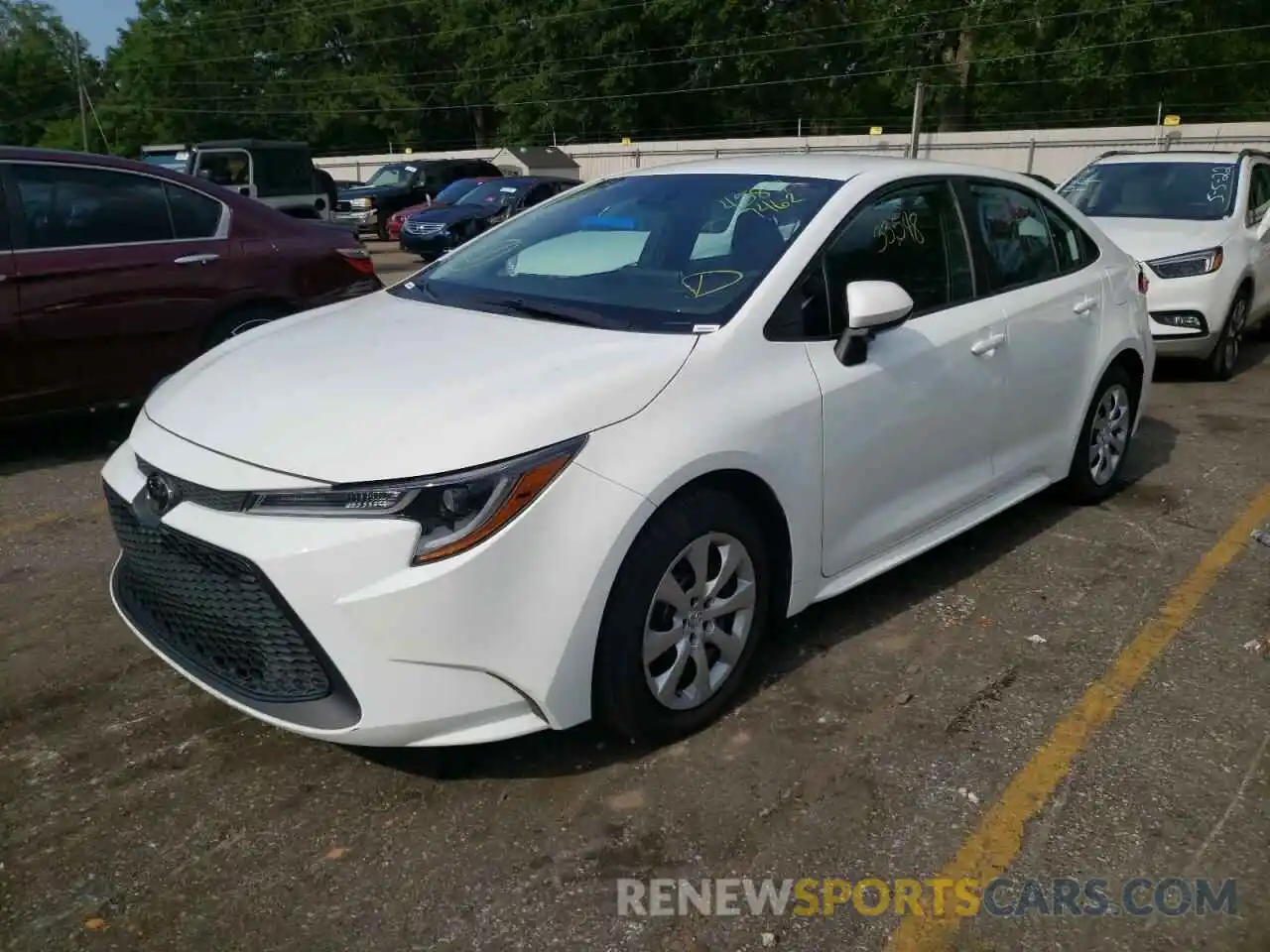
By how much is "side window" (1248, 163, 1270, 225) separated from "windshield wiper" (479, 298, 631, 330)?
285 inches

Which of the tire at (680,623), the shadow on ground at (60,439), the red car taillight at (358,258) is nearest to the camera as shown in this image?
the tire at (680,623)

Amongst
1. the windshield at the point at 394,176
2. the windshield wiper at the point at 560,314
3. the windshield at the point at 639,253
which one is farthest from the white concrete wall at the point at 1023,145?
the windshield wiper at the point at 560,314

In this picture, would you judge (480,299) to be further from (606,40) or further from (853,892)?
(606,40)

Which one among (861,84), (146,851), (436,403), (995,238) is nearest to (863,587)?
(995,238)

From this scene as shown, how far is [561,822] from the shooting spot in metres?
2.86

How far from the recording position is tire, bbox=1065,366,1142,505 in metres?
5.03

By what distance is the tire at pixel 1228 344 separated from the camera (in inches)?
320

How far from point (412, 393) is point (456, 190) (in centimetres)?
1935

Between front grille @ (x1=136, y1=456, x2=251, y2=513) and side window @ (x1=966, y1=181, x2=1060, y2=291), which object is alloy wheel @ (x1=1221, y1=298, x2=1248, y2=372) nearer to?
side window @ (x1=966, y1=181, x2=1060, y2=291)

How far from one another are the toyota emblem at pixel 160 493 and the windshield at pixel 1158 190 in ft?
26.2

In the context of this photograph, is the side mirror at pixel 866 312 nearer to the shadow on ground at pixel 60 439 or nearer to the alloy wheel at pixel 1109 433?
the alloy wheel at pixel 1109 433

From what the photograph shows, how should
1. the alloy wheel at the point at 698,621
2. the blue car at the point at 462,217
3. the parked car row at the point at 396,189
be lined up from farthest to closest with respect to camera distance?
the parked car row at the point at 396,189 < the blue car at the point at 462,217 < the alloy wheel at the point at 698,621

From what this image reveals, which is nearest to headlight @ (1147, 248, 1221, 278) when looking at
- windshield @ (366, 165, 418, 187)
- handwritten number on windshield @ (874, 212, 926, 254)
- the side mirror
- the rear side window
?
handwritten number on windshield @ (874, 212, 926, 254)

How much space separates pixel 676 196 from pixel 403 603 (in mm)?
2067
